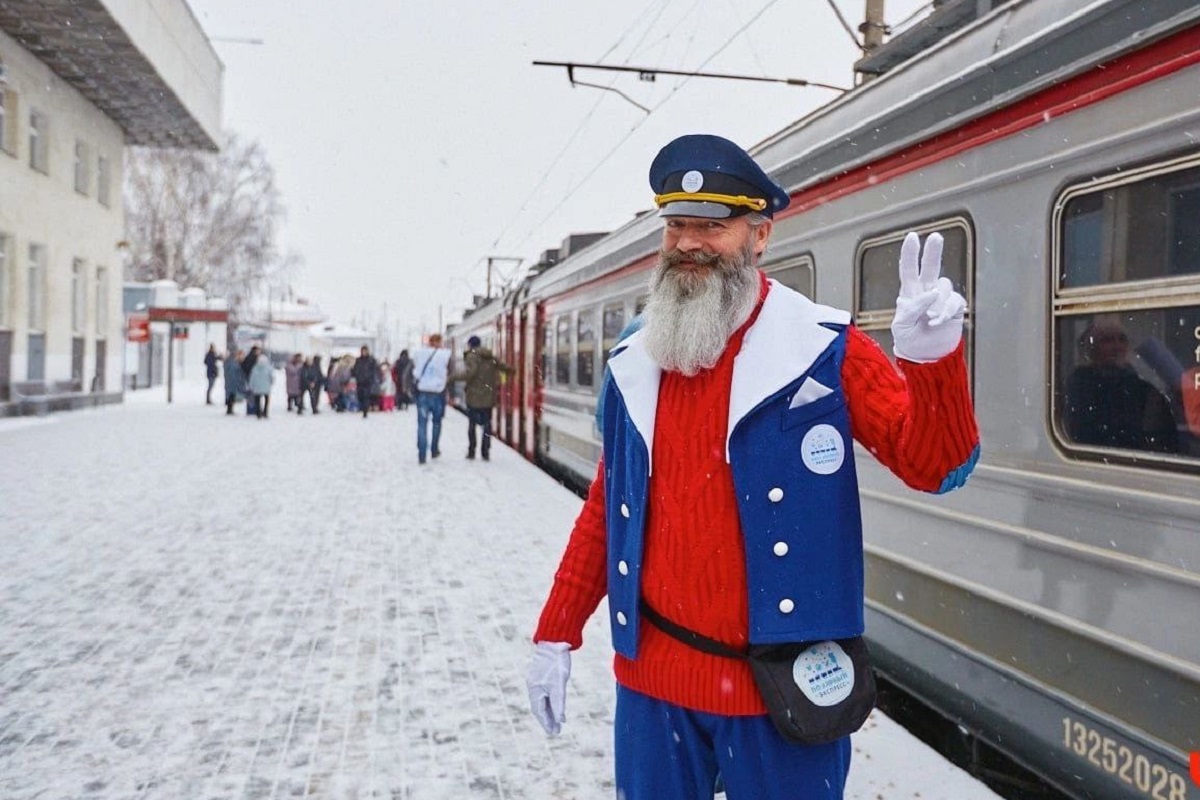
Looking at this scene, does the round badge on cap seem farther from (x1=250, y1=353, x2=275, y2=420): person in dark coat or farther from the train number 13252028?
(x1=250, y1=353, x2=275, y2=420): person in dark coat

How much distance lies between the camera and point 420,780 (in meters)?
3.52

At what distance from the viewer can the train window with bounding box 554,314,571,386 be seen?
12055mm

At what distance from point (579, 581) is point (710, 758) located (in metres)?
0.44

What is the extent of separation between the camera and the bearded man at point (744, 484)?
1.78 m

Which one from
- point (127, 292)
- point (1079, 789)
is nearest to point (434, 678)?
point (1079, 789)

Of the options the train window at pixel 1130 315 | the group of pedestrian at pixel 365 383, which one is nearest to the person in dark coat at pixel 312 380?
the group of pedestrian at pixel 365 383

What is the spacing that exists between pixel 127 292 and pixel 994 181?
3230 centimetres

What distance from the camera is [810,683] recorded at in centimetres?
179

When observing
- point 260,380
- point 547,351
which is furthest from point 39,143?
point 547,351

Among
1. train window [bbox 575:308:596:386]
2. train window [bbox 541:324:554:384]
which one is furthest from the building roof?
train window [bbox 575:308:596:386]

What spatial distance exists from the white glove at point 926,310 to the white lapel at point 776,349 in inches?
8.4

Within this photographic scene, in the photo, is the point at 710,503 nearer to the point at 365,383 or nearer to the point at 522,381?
the point at 522,381

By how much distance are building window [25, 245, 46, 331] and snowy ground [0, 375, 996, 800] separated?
38.2 feet

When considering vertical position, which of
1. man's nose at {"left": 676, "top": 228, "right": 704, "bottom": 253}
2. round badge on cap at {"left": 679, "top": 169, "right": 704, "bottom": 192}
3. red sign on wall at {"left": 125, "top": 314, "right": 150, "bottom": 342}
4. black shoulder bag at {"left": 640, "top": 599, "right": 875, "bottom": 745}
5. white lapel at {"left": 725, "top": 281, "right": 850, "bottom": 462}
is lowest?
black shoulder bag at {"left": 640, "top": 599, "right": 875, "bottom": 745}
